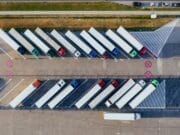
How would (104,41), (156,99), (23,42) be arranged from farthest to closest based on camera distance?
(23,42) → (104,41) → (156,99)

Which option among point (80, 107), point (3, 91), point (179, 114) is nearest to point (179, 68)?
point (179, 114)

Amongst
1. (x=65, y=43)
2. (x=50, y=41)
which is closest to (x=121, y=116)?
(x=65, y=43)

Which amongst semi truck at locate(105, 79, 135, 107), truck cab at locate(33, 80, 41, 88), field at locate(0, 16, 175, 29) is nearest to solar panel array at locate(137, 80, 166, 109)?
semi truck at locate(105, 79, 135, 107)

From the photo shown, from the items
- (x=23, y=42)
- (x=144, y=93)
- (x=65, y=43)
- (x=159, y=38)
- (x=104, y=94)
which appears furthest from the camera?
(x=23, y=42)

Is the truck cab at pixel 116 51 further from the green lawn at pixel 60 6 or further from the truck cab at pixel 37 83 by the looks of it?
the truck cab at pixel 37 83

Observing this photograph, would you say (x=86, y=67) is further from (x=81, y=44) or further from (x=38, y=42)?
(x=38, y=42)

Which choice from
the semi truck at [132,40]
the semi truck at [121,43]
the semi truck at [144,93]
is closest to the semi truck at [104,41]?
the semi truck at [121,43]

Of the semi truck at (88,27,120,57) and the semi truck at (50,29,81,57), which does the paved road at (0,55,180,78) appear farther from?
the semi truck at (88,27,120,57)
